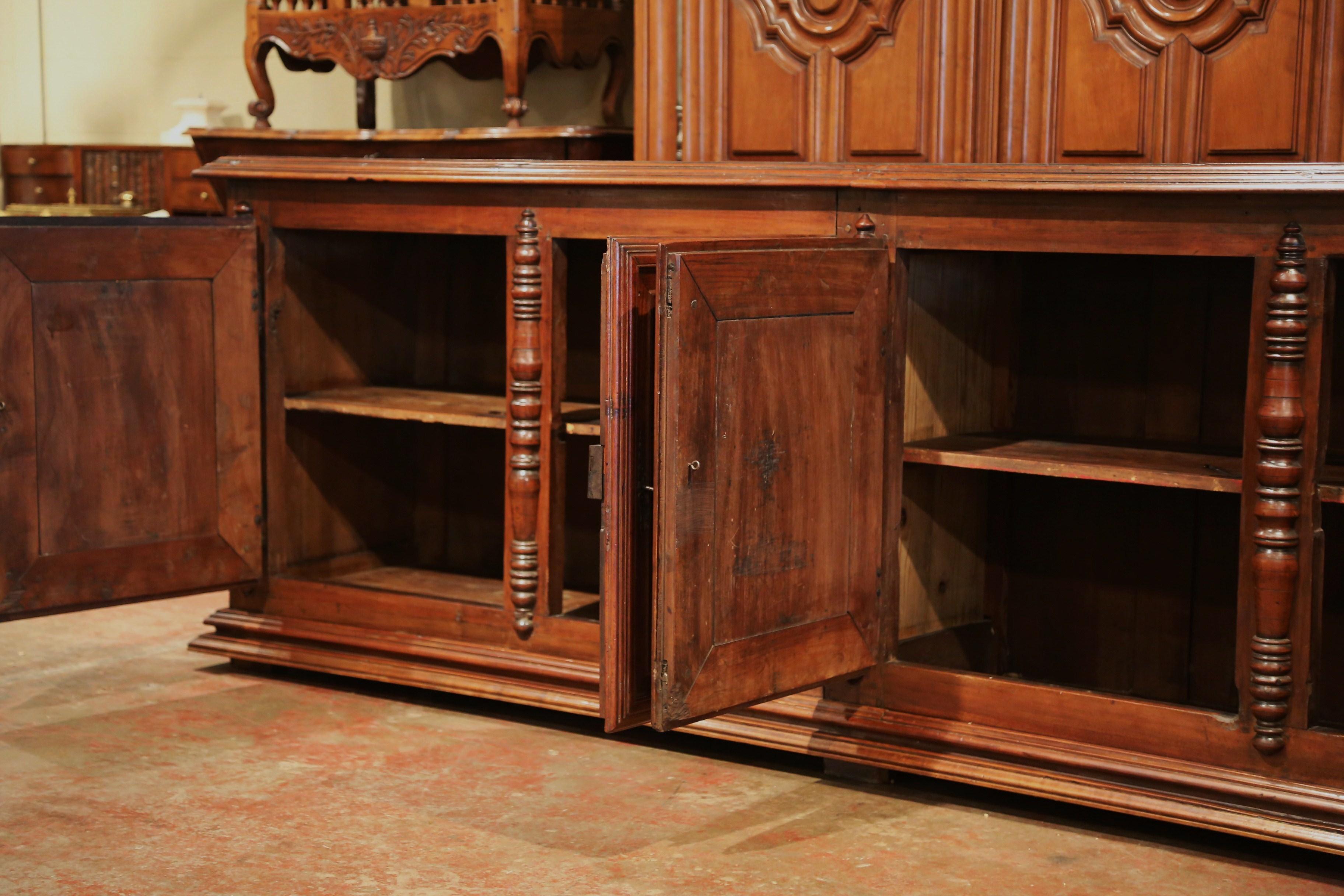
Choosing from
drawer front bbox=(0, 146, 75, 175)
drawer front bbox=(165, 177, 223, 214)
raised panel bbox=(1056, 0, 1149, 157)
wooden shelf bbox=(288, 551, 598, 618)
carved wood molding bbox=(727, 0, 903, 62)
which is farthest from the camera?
drawer front bbox=(0, 146, 75, 175)

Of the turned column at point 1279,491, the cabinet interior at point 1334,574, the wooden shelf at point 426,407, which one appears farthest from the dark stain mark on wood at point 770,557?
the cabinet interior at point 1334,574

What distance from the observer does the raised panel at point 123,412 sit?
3.29 metres

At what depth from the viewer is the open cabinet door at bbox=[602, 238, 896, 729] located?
255cm

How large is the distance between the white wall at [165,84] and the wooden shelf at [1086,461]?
5.31ft

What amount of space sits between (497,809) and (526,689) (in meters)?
0.53

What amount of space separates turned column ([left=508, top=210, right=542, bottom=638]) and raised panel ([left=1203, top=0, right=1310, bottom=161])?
54.9 inches

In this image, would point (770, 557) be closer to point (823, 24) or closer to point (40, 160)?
point (823, 24)

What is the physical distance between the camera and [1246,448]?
2678mm

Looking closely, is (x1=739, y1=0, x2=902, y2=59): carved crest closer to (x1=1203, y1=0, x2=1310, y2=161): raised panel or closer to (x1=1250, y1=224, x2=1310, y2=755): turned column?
(x1=1203, y1=0, x2=1310, y2=161): raised panel

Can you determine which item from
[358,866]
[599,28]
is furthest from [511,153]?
[358,866]

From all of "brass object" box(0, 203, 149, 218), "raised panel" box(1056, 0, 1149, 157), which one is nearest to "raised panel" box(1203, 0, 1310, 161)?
"raised panel" box(1056, 0, 1149, 157)

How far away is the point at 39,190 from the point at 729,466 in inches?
168

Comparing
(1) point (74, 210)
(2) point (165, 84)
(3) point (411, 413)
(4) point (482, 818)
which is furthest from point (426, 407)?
(2) point (165, 84)

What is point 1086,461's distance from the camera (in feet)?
9.62
